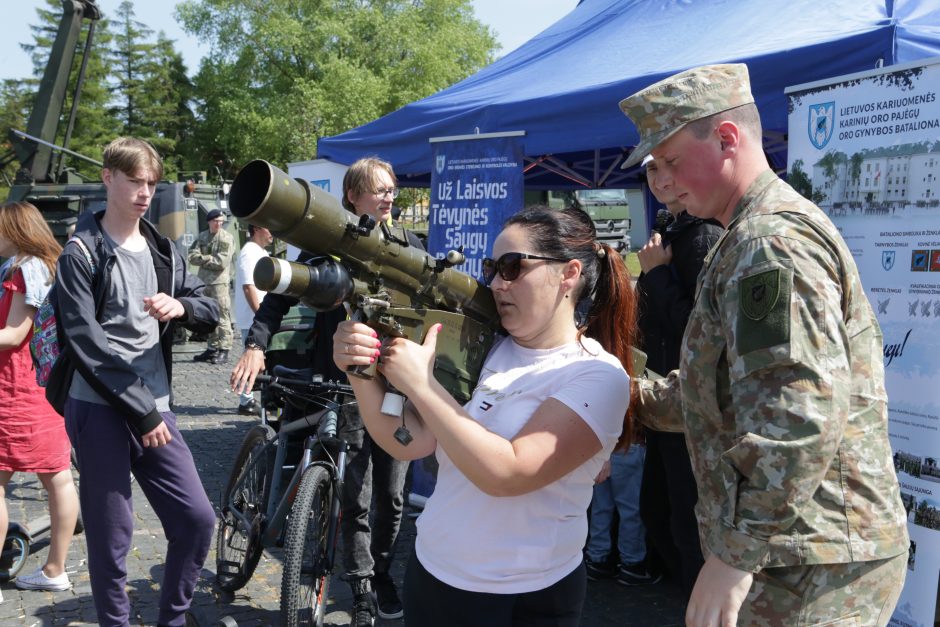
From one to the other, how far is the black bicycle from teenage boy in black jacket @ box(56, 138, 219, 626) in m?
0.39

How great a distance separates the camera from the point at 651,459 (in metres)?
4.32

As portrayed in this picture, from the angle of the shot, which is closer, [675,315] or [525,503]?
[525,503]

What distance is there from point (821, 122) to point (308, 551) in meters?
2.86

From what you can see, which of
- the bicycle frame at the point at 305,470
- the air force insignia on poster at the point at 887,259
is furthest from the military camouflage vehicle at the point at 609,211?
the air force insignia on poster at the point at 887,259

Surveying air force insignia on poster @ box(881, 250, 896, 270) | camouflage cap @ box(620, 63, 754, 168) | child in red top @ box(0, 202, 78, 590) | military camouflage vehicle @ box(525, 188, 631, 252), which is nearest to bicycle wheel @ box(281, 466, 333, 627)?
child in red top @ box(0, 202, 78, 590)

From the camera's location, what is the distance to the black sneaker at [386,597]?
12.8 ft

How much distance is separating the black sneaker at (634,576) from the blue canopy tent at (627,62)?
234cm

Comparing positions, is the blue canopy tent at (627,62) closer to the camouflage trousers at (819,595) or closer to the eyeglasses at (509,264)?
the eyeglasses at (509,264)

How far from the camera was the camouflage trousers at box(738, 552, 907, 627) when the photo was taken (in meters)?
1.52

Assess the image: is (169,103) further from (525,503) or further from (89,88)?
(525,503)

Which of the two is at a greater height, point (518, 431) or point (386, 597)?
point (518, 431)

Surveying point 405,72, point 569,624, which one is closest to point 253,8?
point 405,72

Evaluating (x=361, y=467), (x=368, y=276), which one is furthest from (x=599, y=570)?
(x=368, y=276)

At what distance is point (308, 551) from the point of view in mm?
3604
